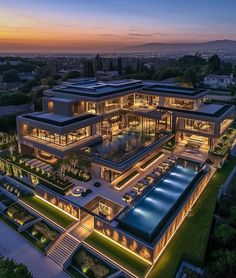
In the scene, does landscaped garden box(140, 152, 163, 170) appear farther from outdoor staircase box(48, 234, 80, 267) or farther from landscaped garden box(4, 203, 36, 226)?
landscaped garden box(4, 203, 36, 226)

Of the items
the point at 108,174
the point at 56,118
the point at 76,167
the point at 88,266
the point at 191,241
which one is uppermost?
the point at 56,118

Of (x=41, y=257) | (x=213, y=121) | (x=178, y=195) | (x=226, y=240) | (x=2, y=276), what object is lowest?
(x=41, y=257)

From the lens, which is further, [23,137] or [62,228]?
[23,137]

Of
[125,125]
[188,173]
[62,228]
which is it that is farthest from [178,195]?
[125,125]

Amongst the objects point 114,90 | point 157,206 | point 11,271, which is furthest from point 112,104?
point 11,271

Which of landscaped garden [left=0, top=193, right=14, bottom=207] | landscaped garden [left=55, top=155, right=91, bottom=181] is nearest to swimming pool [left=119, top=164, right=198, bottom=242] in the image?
landscaped garden [left=55, top=155, right=91, bottom=181]

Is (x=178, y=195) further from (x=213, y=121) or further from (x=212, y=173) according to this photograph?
(x=213, y=121)

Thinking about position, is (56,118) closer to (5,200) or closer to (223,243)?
(5,200)
